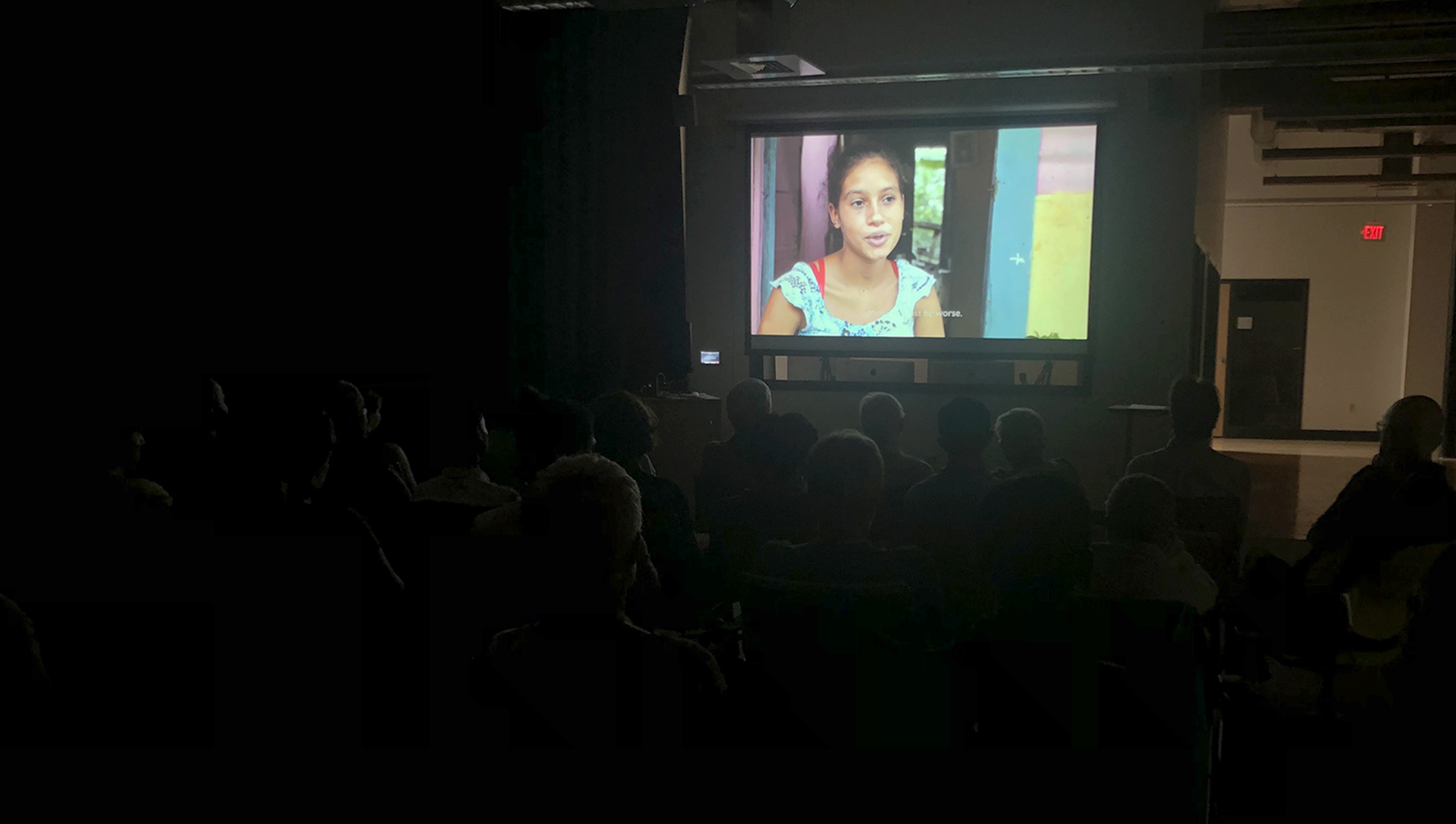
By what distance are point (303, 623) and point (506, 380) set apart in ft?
10.9

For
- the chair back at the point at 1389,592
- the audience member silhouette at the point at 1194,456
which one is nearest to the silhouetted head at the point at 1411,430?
the chair back at the point at 1389,592

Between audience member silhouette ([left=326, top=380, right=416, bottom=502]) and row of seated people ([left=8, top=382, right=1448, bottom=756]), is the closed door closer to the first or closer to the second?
row of seated people ([left=8, top=382, right=1448, bottom=756])

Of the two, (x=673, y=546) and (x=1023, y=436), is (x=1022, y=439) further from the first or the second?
(x=673, y=546)

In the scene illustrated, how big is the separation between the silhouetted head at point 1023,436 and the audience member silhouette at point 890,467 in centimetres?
32

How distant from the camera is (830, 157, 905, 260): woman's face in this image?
6.11 m

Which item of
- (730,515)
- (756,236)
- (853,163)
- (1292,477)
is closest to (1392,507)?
(730,515)

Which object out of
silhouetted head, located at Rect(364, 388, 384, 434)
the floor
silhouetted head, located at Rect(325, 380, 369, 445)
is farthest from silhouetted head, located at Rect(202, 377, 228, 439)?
the floor

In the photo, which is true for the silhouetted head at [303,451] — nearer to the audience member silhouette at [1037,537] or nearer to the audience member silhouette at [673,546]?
the audience member silhouette at [673,546]

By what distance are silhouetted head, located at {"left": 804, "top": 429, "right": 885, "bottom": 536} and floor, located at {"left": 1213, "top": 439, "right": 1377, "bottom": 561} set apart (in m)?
2.67

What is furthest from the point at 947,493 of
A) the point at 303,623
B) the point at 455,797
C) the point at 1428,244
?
the point at 1428,244

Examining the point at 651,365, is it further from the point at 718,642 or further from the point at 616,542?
the point at 616,542

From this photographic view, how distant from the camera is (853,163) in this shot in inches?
242

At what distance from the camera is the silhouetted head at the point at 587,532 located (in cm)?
176

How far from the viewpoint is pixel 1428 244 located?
34.1 feet
